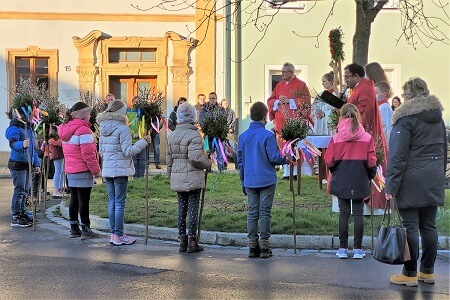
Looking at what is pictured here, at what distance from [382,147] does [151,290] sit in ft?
13.5

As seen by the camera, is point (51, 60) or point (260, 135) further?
point (51, 60)

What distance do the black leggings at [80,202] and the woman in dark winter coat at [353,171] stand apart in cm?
340

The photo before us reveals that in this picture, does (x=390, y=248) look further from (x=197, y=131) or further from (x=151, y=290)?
(x=197, y=131)

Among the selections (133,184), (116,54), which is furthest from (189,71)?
(133,184)

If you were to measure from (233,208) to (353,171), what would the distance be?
11.6 ft

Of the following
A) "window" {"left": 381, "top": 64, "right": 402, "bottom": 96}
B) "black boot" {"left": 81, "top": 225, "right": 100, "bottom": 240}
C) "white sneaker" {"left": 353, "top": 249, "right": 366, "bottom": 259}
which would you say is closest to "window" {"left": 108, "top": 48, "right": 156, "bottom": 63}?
"window" {"left": 381, "top": 64, "right": 402, "bottom": 96}

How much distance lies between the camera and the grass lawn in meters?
11.0

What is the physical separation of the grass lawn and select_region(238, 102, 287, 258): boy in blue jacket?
1.06 m

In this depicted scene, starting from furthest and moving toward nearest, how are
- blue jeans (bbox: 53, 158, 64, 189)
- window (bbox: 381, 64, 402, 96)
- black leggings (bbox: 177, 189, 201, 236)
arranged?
window (bbox: 381, 64, 402, 96) < blue jeans (bbox: 53, 158, 64, 189) < black leggings (bbox: 177, 189, 201, 236)

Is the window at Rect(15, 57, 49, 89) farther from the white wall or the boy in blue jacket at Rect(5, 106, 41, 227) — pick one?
the boy in blue jacket at Rect(5, 106, 41, 227)

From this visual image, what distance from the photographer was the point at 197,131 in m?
10.2

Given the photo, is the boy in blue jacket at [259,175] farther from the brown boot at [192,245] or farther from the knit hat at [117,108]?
the knit hat at [117,108]

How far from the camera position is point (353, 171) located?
31.6ft

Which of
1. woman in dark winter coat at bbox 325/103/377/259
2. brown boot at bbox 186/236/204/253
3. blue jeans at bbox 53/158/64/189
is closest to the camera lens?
woman in dark winter coat at bbox 325/103/377/259
